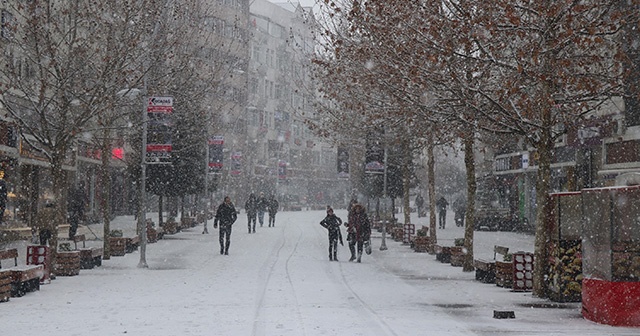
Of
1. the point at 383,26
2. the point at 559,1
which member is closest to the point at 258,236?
the point at 383,26

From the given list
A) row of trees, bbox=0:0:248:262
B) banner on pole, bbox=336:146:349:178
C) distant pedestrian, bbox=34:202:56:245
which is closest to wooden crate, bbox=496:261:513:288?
row of trees, bbox=0:0:248:262

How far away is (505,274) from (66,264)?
9.23 m

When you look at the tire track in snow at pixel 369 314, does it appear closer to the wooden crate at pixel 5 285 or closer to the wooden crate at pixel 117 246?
the wooden crate at pixel 5 285

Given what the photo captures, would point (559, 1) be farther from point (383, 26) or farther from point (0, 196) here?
point (0, 196)

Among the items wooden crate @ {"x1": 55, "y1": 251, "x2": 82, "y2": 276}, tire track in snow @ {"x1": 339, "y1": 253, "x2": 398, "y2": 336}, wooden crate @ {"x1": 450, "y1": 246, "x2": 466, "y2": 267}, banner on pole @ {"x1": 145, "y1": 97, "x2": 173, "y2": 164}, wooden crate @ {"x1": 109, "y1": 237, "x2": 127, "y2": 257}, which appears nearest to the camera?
tire track in snow @ {"x1": 339, "y1": 253, "x2": 398, "y2": 336}

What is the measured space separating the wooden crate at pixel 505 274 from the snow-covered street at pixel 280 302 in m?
0.25

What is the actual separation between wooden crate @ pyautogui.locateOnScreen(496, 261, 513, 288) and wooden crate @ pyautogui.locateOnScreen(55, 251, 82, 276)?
8.94m

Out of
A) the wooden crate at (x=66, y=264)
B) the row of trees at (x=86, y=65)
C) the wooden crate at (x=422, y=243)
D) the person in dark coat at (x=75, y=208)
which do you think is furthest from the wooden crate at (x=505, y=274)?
the person in dark coat at (x=75, y=208)

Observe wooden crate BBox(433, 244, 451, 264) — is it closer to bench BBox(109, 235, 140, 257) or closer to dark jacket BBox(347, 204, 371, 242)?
dark jacket BBox(347, 204, 371, 242)

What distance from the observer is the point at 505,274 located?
18500mm

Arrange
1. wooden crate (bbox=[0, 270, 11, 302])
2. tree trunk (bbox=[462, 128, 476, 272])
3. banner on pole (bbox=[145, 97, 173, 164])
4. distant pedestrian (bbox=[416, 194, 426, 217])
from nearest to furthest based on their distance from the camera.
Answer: wooden crate (bbox=[0, 270, 11, 302]) → tree trunk (bbox=[462, 128, 476, 272]) → banner on pole (bbox=[145, 97, 173, 164]) → distant pedestrian (bbox=[416, 194, 426, 217])

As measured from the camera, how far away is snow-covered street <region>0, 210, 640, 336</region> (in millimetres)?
12102

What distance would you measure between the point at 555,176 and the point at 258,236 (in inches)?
526

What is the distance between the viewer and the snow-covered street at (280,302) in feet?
Answer: 39.7
